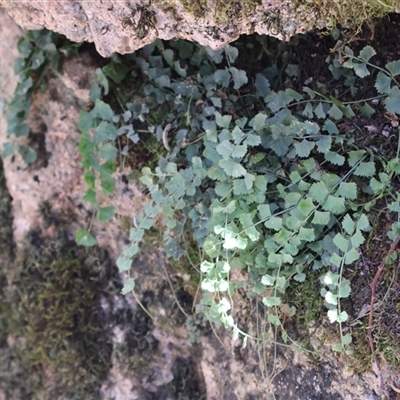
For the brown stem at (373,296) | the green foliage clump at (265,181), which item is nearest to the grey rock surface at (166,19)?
the green foliage clump at (265,181)

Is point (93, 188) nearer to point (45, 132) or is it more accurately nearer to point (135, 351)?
point (45, 132)

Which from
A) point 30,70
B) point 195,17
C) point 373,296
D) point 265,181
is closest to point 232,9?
point 195,17

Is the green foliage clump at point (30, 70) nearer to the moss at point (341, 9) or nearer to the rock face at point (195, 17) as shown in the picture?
the rock face at point (195, 17)

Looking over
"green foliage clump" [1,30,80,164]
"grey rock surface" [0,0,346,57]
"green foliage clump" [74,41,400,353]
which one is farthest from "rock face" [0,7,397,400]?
"grey rock surface" [0,0,346,57]

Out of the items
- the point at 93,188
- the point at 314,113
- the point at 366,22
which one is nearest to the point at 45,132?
the point at 93,188

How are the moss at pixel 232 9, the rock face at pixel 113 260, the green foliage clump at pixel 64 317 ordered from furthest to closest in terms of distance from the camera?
the green foliage clump at pixel 64 317 < the rock face at pixel 113 260 < the moss at pixel 232 9

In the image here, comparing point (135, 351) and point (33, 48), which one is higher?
point (33, 48)

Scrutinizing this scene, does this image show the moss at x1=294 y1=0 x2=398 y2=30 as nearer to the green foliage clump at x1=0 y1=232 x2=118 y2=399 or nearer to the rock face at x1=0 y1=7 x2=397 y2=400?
the rock face at x1=0 y1=7 x2=397 y2=400
